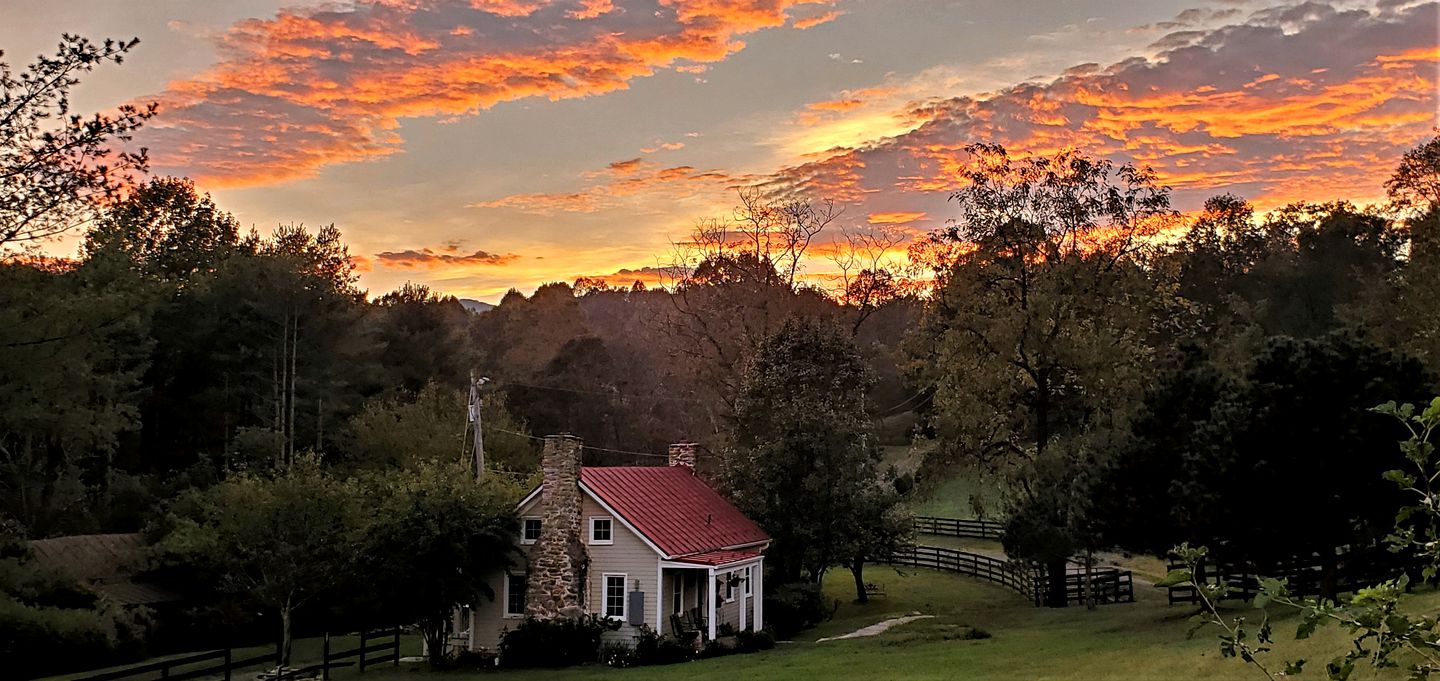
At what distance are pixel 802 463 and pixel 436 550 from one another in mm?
13978

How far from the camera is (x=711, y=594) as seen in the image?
32656mm

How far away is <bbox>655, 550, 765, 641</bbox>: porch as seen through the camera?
32.3 meters

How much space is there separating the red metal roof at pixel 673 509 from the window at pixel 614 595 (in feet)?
5.62

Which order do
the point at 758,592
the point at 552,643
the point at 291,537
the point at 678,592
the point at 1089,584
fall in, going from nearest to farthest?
the point at 552,643 < the point at 291,537 < the point at 678,592 < the point at 1089,584 < the point at 758,592

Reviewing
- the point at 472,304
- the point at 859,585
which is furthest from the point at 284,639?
the point at 472,304

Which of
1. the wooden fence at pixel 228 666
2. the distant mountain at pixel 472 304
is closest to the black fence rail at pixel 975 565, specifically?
the wooden fence at pixel 228 666

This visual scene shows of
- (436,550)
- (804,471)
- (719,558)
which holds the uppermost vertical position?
(804,471)

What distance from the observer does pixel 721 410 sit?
190ft

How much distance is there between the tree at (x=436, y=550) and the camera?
101 feet

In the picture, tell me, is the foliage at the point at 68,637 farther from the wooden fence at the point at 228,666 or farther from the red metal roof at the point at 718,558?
the red metal roof at the point at 718,558

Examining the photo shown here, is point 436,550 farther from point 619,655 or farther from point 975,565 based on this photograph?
point 975,565

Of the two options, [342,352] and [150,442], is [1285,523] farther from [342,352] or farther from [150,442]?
[150,442]

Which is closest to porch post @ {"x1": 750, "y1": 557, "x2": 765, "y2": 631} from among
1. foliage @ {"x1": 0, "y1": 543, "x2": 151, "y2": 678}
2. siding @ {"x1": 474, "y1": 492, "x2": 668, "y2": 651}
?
siding @ {"x1": 474, "y1": 492, "x2": 668, "y2": 651}

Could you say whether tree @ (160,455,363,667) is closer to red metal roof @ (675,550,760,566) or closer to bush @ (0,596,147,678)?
bush @ (0,596,147,678)
